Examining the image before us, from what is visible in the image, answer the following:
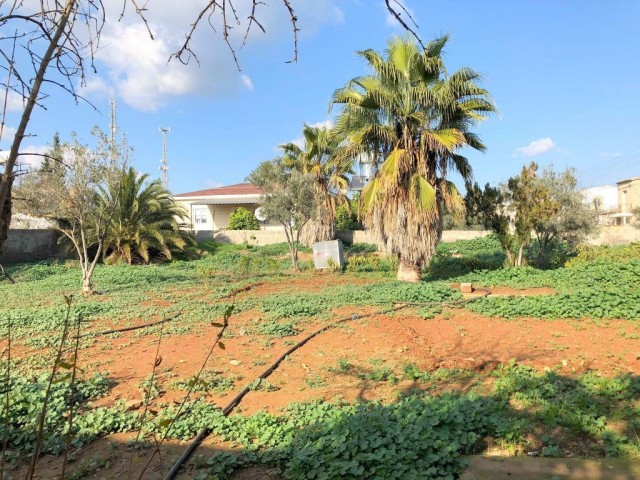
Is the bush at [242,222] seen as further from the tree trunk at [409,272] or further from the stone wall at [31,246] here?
the tree trunk at [409,272]

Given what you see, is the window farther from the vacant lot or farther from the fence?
the vacant lot

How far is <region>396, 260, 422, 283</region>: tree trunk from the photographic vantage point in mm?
12961

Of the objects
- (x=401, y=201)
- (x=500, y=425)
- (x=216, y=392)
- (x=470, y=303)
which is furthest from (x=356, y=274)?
(x=500, y=425)

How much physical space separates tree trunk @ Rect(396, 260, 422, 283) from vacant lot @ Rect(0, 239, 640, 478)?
2275mm

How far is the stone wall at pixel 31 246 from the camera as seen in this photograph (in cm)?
1872

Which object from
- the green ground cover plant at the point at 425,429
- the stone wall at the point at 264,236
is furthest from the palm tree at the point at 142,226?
the green ground cover plant at the point at 425,429

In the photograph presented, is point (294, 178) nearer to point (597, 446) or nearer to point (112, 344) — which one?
point (112, 344)

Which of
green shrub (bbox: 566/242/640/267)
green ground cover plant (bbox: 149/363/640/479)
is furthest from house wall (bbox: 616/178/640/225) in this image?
green ground cover plant (bbox: 149/363/640/479)

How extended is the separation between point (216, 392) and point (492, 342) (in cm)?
378

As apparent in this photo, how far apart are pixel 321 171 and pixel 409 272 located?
991 centimetres

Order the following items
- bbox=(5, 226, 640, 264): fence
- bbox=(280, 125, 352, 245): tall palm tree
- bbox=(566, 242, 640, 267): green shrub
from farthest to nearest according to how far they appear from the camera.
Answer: bbox=(280, 125, 352, 245): tall palm tree
bbox=(5, 226, 640, 264): fence
bbox=(566, 242, 640, 267): green shrub

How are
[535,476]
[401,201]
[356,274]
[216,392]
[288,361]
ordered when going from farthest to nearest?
[356,274], [401,201], [288,361], [216,392], [535,476]

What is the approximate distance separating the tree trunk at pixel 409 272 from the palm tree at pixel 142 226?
11.4 m

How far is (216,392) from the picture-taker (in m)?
4.84
